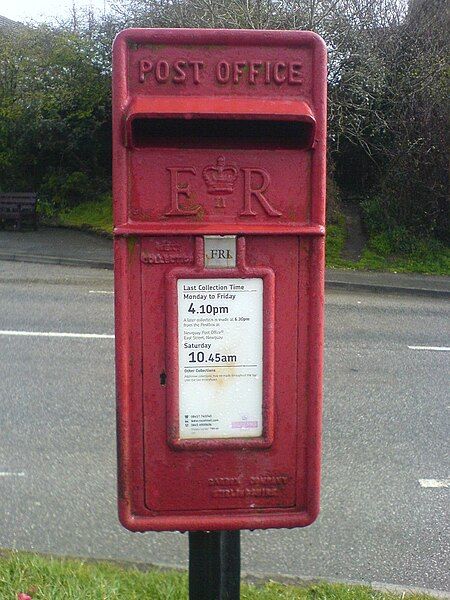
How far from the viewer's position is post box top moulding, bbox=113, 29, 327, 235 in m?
1.96

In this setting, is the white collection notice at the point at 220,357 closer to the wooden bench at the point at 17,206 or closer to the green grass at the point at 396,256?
the green grass at the point at 396,256

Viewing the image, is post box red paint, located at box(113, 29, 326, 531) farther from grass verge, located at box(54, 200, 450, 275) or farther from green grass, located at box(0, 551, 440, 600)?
grass verge, located at box(54, 200, 450, 275)

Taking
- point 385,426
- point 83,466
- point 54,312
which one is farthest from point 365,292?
point 83,466

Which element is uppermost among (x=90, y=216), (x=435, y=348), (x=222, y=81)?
(x=90, y=216)

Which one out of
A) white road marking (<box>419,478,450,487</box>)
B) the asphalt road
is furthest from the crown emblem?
white road marking (<box>419,478,450,487</box>)

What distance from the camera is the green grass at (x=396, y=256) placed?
14.0 m

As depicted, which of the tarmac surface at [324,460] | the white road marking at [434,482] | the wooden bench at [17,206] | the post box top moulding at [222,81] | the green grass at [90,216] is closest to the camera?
the post box top moulding at [222,81]

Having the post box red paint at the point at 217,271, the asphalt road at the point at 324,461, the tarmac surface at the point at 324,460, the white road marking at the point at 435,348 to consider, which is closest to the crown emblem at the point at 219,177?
the post box red paint at the point at 217,271

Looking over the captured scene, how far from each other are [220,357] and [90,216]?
1693cm

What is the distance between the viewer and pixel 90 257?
46.2 ft

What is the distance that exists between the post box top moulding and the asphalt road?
2.17 metres

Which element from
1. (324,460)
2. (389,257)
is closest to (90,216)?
(389,257)

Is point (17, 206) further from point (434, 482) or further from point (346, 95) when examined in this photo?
point (434, 482)

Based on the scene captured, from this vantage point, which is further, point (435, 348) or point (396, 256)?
point (396, 256)
